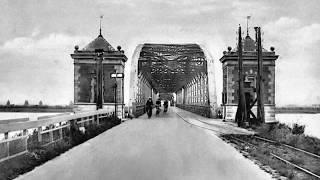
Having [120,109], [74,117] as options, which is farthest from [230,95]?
[74,117]

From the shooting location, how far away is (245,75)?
3142 cm

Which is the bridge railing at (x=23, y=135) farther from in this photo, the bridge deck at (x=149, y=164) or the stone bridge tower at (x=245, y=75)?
the stone bridge tower at (x=245, y=75)

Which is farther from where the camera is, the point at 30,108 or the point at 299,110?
the point at 30,108

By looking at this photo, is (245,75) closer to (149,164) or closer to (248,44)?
(248,44)

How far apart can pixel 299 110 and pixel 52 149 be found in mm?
62505

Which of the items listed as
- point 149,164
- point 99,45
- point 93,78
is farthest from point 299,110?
point 149,164

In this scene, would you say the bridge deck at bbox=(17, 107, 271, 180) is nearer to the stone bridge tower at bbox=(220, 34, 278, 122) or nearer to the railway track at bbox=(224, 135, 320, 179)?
the railway track at bbox=(224, 135, 320, 179)

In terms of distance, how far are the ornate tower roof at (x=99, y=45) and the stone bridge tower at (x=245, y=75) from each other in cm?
958

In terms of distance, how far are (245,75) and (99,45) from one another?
40.2 ft

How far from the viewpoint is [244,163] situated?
9.07m

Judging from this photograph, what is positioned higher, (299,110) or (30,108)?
(30,108)

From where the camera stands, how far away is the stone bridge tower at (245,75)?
30.6 metres

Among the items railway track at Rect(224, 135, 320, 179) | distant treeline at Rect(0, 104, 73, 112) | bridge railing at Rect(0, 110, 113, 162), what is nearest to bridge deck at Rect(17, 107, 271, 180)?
bridge railing at Rect(0, 110, 113, 162)

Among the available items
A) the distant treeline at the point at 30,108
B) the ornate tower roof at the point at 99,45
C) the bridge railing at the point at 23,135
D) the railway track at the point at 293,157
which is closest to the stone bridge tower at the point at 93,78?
the ornate tower roof at the point at 99,45
